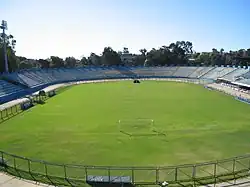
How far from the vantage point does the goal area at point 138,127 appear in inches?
1024

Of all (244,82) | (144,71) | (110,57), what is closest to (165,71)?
(144,71)

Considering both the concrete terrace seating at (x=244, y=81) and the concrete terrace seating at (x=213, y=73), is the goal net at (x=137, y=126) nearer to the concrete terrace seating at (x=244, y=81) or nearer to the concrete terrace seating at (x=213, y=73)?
the concrete terrace seating at (x=244, y=81)

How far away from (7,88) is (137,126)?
37.0 metres

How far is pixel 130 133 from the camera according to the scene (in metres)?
26.0

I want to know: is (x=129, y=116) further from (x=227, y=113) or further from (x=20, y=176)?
(x=20, y=176)

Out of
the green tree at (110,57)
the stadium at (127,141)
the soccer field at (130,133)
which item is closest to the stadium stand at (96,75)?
the stadium at (127,141)

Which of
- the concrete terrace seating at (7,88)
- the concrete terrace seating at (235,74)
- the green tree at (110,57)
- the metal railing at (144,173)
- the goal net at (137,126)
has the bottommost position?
the metal railing at (144,173)

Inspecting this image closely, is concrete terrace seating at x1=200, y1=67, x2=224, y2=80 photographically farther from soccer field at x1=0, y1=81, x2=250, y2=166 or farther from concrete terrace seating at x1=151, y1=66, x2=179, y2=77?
soccer field at x1=0, y1=81, x2=250, y2=166

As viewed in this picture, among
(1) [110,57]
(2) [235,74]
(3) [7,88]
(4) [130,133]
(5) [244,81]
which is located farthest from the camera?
(1) [110,57]

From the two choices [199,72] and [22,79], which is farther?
[199,72]

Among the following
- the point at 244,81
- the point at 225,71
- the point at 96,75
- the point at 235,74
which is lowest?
the point at 96,75

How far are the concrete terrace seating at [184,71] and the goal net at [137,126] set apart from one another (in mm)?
69494

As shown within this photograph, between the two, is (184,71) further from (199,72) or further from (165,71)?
(165,71)

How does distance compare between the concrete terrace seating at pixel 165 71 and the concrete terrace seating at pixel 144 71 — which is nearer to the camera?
the concrete terrace seating at pixel 165 71
